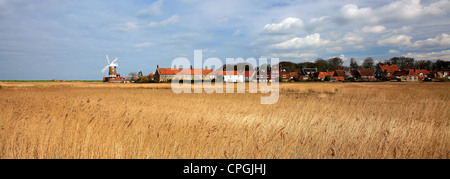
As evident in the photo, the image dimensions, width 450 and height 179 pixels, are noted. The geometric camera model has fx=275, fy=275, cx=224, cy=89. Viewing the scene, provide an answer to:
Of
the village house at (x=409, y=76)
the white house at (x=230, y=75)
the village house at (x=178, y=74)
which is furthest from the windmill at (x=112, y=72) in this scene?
the village house at (x=409, y=76)

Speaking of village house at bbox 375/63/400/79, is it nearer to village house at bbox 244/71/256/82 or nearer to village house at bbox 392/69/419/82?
village house at bbox 392/69/419/82

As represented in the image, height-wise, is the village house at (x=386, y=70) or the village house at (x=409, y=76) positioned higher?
the village house at (x=386, y=70)

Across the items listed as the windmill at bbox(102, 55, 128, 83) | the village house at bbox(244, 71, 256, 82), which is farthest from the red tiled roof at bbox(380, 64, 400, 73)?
the windmill at bbox(102, 55, 128, 83)

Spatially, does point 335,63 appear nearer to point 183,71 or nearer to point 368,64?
point 368,64

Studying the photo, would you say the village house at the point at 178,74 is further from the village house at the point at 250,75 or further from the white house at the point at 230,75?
the village house at the point at 250,75

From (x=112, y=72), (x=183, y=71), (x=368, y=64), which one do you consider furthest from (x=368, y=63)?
(x=112, y=72)

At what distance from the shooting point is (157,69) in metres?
106

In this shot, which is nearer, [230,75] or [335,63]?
[230,75]

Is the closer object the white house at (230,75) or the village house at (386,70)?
the white house at (230,75)

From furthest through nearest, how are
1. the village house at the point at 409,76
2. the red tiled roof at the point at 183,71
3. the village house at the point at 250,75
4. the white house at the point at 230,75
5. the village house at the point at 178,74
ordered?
the village house at the point at 250,75
the red tiled roof at the point at 183,71
the village house at the point at 178,74
the white house at the point at 230,75
the village house at the point at 409,76

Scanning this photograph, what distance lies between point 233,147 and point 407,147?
372 centimetres

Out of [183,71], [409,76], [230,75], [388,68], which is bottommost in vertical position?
[409,76]

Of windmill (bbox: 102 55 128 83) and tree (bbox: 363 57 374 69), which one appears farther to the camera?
tree (bbox: 363 57 374 69)

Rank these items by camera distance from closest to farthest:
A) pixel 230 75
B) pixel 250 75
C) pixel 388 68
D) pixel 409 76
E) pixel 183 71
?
pixel 409 76
pixel 230 75
pixel 183 71
pixel 388 68
pixel 250 75
